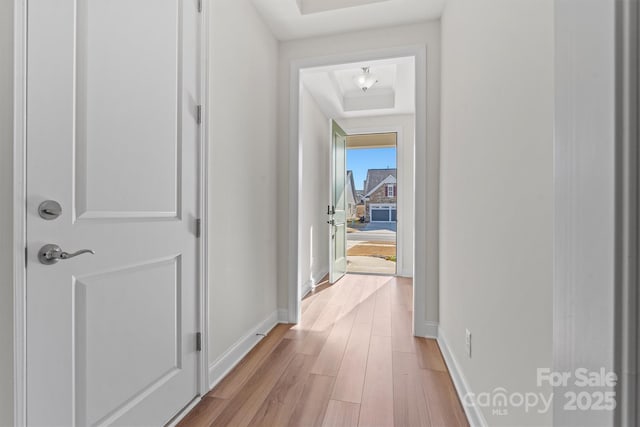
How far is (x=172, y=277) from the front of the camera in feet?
4.87

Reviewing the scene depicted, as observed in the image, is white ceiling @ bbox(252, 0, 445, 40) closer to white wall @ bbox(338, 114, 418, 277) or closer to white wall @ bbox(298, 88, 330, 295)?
white wall @ bbox(298, 88, 330, 295)

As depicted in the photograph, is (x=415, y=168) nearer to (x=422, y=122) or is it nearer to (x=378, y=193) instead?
(x=422, y=122)

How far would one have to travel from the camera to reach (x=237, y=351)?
78.5 inches

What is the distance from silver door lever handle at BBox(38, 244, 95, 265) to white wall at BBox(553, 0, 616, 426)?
1.27 m

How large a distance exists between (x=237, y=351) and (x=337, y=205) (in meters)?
2.73

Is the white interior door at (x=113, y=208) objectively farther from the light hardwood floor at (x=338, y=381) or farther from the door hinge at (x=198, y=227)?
the light hardwood floor at (x=338, y=381)

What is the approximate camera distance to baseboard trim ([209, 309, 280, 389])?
5.73ft

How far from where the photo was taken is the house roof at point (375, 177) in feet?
33.5

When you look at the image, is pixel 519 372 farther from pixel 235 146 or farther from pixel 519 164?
pixel 235 146

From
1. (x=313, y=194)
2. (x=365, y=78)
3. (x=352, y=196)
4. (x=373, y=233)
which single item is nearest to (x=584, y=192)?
(x=365, y=78)

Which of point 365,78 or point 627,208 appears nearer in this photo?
point 627,208

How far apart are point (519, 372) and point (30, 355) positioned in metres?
1.50

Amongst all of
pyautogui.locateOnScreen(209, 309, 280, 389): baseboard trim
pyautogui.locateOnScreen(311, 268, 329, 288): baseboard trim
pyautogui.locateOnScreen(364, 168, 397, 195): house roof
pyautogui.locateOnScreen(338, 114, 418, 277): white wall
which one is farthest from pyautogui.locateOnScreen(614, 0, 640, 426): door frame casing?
pyautogui.locateOnScreen(364, 168, 397, 195): house roof

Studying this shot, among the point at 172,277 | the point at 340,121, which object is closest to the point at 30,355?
the point at 172,277
